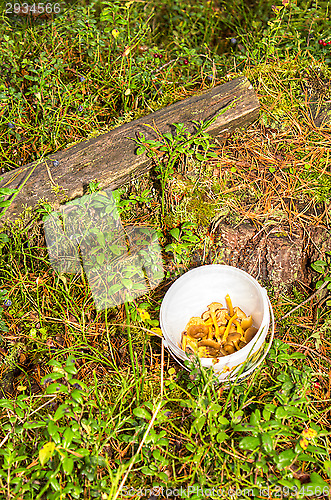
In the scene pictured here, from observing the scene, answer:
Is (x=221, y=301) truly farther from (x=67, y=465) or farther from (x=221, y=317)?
(x=67, y=465)

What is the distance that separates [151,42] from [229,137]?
1.49 meters

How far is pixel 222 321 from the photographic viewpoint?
2.26 metres

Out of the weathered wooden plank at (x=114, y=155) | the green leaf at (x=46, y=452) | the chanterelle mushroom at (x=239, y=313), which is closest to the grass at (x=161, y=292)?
the green leaf at (x=46, y=452)

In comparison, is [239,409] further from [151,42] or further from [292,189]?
[151,42]

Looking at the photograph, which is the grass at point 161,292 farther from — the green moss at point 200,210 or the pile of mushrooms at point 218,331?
the pile of mushrooms at point 218,331

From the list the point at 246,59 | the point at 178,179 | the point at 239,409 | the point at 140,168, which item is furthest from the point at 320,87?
the point at 239,409

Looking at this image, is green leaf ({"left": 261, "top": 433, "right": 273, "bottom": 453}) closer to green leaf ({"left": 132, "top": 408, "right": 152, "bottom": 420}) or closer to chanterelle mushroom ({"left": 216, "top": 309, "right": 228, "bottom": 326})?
green leaf ({"left": 132, "top": 408, "right": 152, "bottom": 420})

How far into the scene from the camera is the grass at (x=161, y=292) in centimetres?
165

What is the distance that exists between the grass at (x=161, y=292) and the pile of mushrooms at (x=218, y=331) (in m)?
0.16

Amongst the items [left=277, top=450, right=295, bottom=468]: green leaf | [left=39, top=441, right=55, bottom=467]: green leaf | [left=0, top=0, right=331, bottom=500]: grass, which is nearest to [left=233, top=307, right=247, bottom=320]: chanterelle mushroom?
[left=0, top=0, right=331, bottom=500]: grass

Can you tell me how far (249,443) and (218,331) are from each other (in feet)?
2.35

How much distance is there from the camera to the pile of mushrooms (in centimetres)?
208

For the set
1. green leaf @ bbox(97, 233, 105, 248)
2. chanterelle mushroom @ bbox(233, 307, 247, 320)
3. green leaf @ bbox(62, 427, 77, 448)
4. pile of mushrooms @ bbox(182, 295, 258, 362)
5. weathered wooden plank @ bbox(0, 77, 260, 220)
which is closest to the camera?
green leaf @ bbox(62, 427, 77, 448)

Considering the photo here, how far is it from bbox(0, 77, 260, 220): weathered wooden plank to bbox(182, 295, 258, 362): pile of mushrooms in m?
1.07
